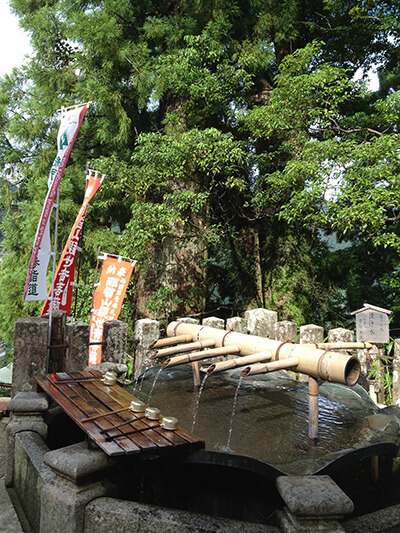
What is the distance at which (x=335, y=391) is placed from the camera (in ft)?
14.1

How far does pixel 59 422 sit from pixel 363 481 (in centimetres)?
279

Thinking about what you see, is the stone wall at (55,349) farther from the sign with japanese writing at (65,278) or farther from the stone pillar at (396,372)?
the stone pillar at (396,372)

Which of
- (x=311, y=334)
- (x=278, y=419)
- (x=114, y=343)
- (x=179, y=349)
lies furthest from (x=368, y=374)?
(x=114, y=343)

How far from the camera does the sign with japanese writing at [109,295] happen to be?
7991 millimetres

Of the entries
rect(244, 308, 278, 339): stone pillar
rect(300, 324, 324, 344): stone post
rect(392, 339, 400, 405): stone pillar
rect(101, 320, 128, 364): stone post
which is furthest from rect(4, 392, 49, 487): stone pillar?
rect(392, 339, 400, 405): stone pillar

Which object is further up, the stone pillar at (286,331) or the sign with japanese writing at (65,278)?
the sign with japanese writing at (65,278)

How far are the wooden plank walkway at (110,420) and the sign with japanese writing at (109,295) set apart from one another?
408 cm

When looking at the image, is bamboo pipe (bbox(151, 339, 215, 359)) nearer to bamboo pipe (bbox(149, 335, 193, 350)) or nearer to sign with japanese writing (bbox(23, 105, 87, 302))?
bamboo pipe (bbox(149, 335, 193, 350))

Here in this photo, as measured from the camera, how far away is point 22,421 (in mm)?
3445

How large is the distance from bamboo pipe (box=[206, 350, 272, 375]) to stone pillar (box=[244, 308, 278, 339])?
2893 mm

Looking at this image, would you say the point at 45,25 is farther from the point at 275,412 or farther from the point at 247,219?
the point at 275,412

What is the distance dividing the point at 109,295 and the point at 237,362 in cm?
535

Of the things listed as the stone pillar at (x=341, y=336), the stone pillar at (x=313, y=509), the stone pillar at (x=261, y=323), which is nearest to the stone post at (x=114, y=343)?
the stone pillar at (x=261, y=323)

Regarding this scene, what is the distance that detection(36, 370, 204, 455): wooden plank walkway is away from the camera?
259 centimetres
